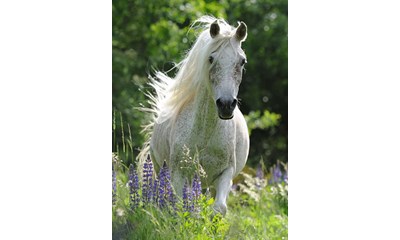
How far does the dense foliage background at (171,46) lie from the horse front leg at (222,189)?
4.25ft

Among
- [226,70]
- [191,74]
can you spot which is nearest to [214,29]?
[226,70]

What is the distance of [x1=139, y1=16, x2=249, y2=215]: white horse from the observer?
174 inches

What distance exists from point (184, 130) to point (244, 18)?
3.30 m

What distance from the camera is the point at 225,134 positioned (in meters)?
4.84

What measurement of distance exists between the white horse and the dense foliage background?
2.25ft

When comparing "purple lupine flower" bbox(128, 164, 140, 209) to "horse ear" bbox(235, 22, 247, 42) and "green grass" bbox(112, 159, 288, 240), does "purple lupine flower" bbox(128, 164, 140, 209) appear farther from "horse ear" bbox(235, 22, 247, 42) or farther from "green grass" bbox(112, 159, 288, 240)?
"horse ear" bbox(235, 22, 247, 42)

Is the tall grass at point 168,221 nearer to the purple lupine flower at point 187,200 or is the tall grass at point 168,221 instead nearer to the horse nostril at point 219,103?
the purple lupine flower at point 187,200

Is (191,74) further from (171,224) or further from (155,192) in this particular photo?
(171,224)

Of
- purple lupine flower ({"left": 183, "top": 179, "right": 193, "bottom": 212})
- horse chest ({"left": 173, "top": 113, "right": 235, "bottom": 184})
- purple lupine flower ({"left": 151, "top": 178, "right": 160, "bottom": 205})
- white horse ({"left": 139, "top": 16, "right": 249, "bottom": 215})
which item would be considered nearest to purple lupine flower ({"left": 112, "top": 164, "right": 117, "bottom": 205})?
purple lupine flower ({"left": 151, "top": 178, "right": 160, "bottom": 205})

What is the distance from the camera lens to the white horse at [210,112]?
4430 millimetres

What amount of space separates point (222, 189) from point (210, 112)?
21.7 inches

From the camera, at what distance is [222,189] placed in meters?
4.76
